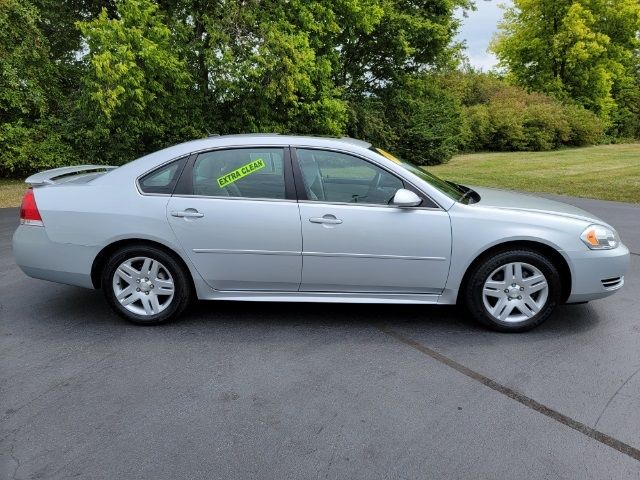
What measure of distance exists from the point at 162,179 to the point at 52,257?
1066mm

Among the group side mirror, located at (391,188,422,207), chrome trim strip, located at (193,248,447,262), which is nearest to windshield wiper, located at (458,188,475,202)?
side mirror, located at (391,188,422,207)

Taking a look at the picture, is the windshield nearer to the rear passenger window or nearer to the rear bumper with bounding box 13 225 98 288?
the rear passenger window

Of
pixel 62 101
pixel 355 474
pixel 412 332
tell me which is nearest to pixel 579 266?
pixel 412 332

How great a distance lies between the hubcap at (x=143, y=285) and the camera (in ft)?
14.0

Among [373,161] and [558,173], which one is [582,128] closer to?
[558,173]

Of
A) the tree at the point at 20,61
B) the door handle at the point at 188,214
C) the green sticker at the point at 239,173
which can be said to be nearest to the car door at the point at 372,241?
the green sticker at the point at 239,173

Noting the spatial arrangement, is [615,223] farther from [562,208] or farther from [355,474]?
[355,474]

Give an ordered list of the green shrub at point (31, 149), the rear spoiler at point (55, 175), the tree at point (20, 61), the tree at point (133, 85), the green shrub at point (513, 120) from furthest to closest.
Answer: the green shrub at point (513, 120), the green shrub at point (31, 149), the tree at point (20, 61), the tree at point (133, 85), the rear spoiler at point (55, 175)

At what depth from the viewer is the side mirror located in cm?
404

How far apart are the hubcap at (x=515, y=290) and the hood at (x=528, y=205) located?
49 centimetres

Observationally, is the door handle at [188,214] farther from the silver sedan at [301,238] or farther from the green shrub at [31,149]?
the green shrub at [31,149]

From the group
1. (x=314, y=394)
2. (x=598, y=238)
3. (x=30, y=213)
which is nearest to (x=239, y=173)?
(x=30, y=213)

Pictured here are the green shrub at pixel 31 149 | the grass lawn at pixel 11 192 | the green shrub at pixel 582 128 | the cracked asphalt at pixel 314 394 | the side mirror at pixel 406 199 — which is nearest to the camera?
the cracked asphalt at pixel 314 394

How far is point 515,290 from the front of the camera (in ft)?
13.7
